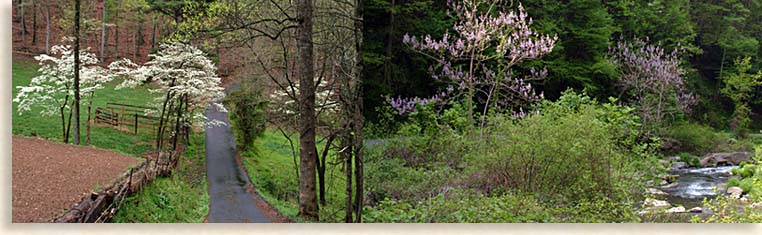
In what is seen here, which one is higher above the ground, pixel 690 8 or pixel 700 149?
pixel 690 8

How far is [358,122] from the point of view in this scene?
14.3 feet

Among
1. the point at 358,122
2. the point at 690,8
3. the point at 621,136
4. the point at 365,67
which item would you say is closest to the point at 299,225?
the point at 358,122

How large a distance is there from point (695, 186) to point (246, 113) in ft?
10.1

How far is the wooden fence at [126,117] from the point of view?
375 cm

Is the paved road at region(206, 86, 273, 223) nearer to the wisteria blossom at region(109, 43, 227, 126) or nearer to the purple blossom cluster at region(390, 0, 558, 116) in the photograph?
the wisteria blossom at region(109, 43, 227, 126)

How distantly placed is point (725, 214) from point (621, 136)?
34.4 inches

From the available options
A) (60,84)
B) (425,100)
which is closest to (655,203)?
(425,100)

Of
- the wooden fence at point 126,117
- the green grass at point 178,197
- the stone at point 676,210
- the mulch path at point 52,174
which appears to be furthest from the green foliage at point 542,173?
the mulch path at point 52,174

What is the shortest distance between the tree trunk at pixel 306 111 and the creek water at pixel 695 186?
7.89 ft

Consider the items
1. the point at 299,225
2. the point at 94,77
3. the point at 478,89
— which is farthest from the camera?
the point at 478,89

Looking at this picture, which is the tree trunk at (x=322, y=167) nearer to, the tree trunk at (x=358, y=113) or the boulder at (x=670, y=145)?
the tree trunk at (x=358, y=113)

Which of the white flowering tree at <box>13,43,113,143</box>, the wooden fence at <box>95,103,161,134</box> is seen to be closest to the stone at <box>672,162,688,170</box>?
the wooden fence at <box>95,103,161,134</box>

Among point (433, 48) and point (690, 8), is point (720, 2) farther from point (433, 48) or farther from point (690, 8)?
point (433, 48)

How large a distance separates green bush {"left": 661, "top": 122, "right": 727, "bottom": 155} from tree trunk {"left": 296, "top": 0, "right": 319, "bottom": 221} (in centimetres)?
240
